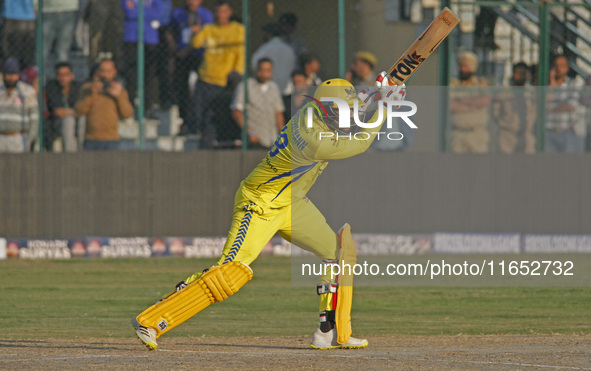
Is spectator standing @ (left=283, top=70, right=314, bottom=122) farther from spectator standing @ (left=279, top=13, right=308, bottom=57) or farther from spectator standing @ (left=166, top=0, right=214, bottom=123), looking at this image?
spectator standing @ (left=166, top=0, right=214, bottom=123)

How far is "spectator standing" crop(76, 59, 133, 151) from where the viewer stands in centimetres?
1750

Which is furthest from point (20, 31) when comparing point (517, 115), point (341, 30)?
point (517, 115)

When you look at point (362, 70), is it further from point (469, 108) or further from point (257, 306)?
point (257, 306)

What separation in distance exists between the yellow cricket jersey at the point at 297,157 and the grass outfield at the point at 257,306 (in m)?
2.33

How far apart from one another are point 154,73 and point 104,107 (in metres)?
1.05

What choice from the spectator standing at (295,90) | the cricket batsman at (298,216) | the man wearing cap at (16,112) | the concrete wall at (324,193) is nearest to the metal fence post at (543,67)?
the concrete wall at (324,193)

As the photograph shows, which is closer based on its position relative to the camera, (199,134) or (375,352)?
(375,352)

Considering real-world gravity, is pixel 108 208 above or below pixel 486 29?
below

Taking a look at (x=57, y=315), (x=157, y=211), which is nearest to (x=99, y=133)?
(x=157, y=211)

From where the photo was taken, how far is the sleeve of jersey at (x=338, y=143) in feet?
27.5

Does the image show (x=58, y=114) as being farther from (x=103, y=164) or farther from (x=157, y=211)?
(x=157, y=211)

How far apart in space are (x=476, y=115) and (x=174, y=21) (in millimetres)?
5627

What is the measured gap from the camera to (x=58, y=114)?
17.6 meters

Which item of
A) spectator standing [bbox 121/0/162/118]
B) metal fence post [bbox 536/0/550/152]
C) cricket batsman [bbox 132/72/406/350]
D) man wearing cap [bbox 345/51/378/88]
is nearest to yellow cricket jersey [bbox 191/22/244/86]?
spectator standing [bbox 121/0/162/118]
